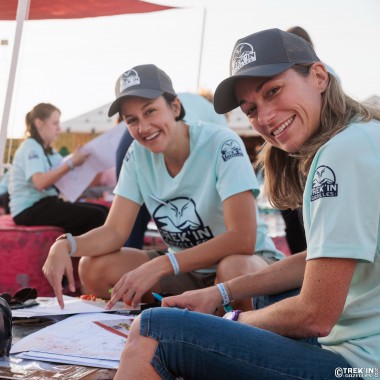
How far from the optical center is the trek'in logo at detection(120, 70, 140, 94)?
219 centimetres

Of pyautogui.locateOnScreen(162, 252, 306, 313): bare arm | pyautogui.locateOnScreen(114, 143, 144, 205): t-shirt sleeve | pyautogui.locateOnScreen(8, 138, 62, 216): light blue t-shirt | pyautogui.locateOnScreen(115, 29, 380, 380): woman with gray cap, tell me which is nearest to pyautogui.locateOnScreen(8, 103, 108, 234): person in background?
pyautogui.locateOnScreen(8, 138, 62, 216): light blue t-shirt

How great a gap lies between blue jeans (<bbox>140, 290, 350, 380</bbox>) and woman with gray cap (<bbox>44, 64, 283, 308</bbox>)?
0.82 meters

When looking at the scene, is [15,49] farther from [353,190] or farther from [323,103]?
[353,190]

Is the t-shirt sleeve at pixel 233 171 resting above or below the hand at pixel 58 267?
above

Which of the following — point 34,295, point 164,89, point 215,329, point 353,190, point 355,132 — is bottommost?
point 34,295

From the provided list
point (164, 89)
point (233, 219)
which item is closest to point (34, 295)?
point (233, 219)

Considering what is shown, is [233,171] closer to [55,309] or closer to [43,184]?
[55,309]

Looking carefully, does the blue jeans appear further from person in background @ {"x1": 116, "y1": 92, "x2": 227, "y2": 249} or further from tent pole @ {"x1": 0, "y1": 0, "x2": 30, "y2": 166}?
person in background @ {"x1": 116, "y1": 92, "x2": 227, "y2": 249}

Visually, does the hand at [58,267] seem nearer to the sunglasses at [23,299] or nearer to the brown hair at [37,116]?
the sunglasses at [23,299]

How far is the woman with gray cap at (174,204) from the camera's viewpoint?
6.82 ft

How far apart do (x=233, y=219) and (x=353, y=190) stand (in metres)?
1.03

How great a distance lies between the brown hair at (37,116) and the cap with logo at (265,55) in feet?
10.3

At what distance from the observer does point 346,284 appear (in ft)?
3.55

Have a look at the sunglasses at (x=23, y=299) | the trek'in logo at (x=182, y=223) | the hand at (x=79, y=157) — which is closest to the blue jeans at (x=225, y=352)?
the sunglasses at (x=23, y=299)
